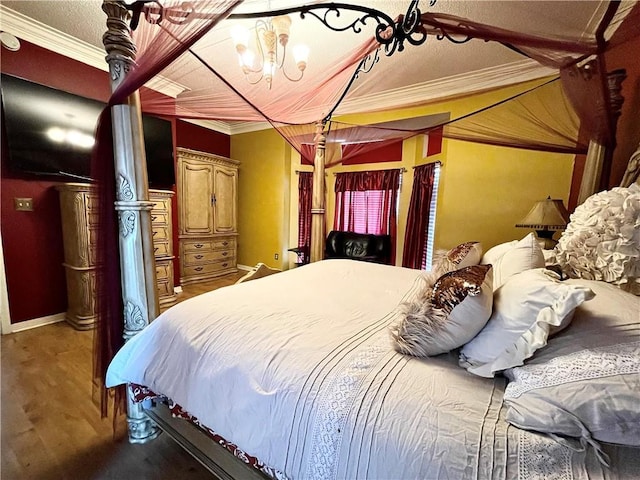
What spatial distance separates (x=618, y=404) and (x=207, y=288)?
428 cm

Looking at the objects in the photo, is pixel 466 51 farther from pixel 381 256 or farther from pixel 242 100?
pixel 381 256

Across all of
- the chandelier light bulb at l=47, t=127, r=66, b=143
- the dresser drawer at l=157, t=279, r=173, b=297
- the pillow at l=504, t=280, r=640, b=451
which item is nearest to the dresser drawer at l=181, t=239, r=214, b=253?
the dresser drawer at l=157, t=279, r=173, b=297

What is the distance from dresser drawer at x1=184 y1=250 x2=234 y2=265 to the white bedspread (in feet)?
10.4

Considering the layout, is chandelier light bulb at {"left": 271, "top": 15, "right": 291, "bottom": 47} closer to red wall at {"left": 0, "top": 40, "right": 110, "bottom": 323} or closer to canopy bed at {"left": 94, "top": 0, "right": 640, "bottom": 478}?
canopy bed at {"left": 94, "top": 0, "right": 640, "bottom": 478}

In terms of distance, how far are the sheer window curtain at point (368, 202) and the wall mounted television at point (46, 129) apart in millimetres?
2853

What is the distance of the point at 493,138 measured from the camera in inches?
89.3

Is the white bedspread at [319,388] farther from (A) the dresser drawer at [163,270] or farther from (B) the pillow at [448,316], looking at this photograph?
(A) the dresser drawer at [163,270]

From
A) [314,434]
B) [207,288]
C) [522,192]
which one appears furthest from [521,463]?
[207,288]

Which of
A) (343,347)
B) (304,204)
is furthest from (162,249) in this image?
(343,347)

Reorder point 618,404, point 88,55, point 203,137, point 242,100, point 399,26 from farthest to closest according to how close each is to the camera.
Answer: point 203,137, point 88,55, point 242,100, point 399,26, point 618,404

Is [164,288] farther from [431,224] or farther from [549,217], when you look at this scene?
[549,217]

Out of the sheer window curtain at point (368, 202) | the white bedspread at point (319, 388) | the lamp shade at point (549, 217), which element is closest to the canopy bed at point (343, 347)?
the white bedspread at point (319, 388)

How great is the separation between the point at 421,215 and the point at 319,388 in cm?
336

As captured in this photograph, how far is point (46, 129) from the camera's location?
101 inches
